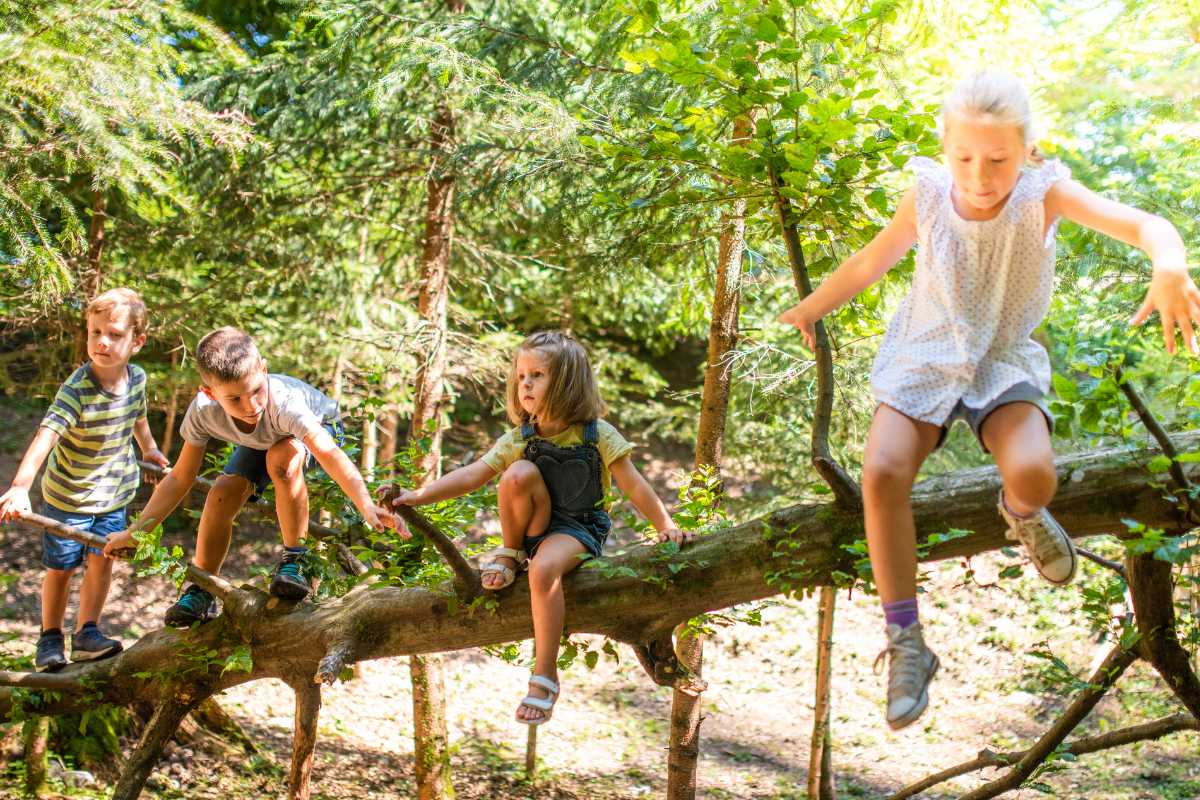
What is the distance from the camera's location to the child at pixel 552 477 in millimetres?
3266

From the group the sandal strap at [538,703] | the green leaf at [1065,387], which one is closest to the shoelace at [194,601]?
the sandal strap at [538,703]

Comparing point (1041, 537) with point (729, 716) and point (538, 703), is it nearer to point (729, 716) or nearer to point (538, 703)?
point (538, 703)

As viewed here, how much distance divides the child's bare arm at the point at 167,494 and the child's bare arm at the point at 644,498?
5.51 feet

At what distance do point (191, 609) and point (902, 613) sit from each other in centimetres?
306

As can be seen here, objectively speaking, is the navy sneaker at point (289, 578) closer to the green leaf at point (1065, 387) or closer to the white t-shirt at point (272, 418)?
the white t-shirt at point (272, 418)

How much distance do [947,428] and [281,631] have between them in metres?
2.79

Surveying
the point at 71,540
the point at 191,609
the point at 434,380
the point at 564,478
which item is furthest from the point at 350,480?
the point at 434,380

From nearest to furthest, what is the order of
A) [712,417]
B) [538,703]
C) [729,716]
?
[538,703]
[712,417]
[729,716]

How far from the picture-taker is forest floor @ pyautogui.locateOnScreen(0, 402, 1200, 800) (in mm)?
7035

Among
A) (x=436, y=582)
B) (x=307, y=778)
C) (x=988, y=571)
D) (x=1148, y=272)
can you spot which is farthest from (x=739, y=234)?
(x=988, y=571)

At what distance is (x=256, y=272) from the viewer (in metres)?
8.16

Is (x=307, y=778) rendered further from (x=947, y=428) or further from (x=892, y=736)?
(x=892, y=736)

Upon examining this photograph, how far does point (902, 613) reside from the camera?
91.7 inches

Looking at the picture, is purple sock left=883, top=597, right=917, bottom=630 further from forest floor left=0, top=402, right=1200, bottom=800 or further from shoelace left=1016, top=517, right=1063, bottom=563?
forest floor left=0, top=402, right=1200, bottom=800
